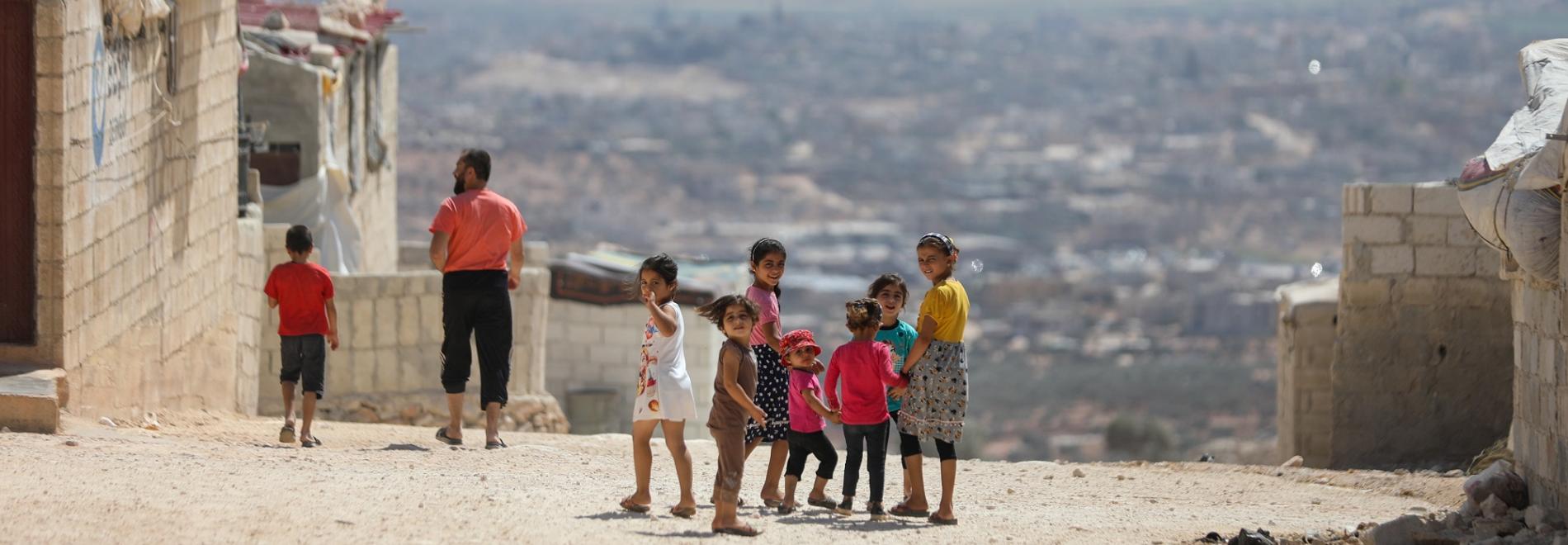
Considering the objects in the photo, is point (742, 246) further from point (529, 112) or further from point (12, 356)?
point (12, 356)

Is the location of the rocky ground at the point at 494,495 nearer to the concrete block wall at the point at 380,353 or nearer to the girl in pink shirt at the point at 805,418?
the girl in pink shirt at the point at 805,418

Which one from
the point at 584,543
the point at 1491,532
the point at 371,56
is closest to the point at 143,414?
the point at 584,543

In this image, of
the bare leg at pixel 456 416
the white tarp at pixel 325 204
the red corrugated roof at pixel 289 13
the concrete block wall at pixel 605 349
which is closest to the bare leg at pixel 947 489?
the bare leg at pixel 456 416

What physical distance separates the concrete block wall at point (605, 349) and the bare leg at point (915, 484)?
1148cm

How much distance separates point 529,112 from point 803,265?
49.7 metres

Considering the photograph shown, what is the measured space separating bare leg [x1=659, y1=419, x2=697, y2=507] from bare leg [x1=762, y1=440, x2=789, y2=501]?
48 cm

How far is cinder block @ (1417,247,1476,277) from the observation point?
14.2 metres

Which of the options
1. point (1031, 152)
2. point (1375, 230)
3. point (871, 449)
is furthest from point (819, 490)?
point (1031, 152)

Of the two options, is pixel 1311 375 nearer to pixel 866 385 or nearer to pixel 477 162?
pixel 477 162

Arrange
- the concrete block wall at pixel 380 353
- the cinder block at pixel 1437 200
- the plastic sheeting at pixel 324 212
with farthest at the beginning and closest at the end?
the plastic sheeting at pixel 324 212
the concrete block wall at pixel 380 353
the cinder block at pixel 1437 200

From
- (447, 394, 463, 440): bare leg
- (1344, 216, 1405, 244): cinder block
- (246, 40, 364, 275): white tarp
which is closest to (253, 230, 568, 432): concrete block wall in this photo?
(246, 40, 364, 275): white tarp

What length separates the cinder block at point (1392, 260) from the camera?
14.4m

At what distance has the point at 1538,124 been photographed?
376 inches

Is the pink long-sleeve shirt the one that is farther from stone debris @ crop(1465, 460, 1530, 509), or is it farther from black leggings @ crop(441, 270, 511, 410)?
stone debris @ crop(1465, 460, 1530, 509)
